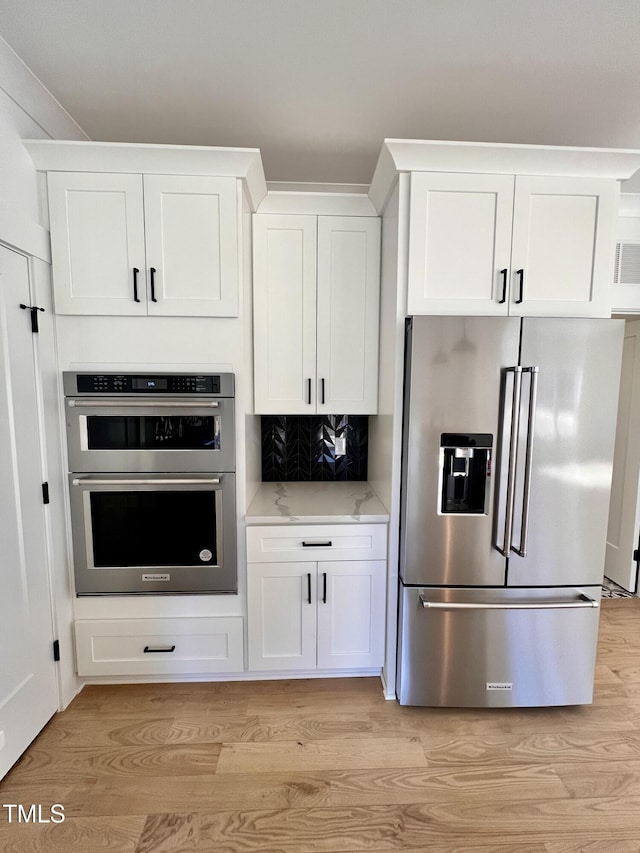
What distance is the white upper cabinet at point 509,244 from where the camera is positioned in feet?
5.77

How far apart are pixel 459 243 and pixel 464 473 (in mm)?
1053

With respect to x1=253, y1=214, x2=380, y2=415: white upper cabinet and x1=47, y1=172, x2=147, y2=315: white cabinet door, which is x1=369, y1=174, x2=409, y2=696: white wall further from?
x1=47, y1=172, x2=147, y2=315: white cabinet door

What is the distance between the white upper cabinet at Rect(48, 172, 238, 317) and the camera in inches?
70.4

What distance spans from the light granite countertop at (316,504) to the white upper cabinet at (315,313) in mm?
501

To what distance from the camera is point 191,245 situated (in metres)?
1.84

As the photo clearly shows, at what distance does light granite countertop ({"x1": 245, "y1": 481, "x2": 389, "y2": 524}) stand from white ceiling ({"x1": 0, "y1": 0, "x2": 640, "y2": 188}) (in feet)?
6.41

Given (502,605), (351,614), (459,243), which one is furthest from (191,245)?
(502,605)

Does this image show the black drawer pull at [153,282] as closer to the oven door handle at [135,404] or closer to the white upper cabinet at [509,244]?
the oven door handle at [135,404]

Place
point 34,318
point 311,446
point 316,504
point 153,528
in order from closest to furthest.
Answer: point 34,318 → point 153,528 → point 316,504 → point 311,446

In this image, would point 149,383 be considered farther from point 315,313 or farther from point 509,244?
point 509,244

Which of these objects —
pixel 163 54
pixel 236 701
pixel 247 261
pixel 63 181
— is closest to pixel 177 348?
pixel 247 261

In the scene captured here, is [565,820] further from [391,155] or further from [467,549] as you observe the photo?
[391,155]

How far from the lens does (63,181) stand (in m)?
1.78

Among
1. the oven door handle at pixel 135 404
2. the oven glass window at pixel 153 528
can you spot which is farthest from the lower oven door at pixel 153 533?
the oven door handle at pixel 135 404
